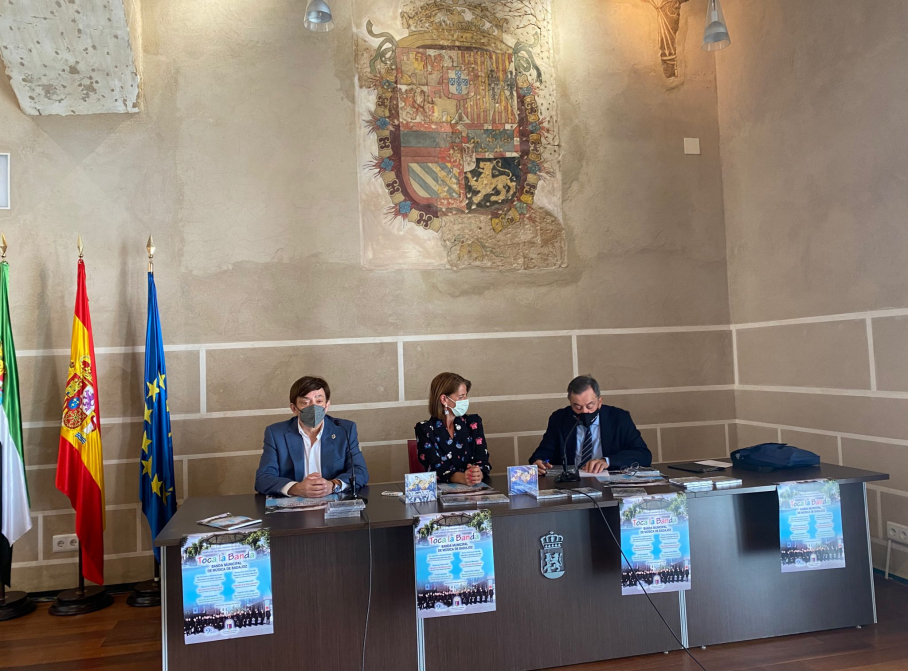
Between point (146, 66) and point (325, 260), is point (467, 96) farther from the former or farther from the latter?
point (146, 66)

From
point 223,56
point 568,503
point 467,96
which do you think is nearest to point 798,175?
point 467,96

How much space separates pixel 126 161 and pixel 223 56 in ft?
2.81

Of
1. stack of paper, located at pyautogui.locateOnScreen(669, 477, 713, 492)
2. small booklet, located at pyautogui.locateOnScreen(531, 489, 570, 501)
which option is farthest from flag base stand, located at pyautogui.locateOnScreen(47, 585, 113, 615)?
stack of paper, located at pyautogui.locateOnScreen(669, 477, 713, 492)

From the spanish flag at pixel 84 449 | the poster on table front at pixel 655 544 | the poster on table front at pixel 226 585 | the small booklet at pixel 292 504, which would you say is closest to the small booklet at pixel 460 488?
the small booklet at pixel 292 504

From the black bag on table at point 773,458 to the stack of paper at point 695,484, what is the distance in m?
0.42

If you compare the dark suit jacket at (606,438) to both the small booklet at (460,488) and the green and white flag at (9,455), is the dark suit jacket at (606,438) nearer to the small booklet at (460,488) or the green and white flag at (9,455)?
the small booklet at (460,488)

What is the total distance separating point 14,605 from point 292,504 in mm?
1961

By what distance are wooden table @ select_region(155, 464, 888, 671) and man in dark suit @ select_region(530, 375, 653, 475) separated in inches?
17.6

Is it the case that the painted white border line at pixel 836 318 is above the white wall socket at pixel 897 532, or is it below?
above

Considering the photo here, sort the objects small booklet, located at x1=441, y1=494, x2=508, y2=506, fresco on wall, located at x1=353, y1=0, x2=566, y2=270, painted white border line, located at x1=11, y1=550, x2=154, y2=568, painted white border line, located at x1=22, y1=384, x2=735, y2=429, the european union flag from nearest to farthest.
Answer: small booklet, located at x1=441, y1=494, x2=508, y2=506, the european union flag, painted white border line, located at x1=11, y1=550, x2=154, y2=568, painted white border line, located at x1=22, y1=384, x2=735, y2=429, fresco on wall, located at x1=353, y1=0, x2=566, y2=270

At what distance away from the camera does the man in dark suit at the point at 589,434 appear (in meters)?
3.45

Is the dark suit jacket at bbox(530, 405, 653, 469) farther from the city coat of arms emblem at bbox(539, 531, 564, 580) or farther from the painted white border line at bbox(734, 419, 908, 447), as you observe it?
the painted white border line at bbox(734, 419, 908, 447)

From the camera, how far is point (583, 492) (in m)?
2.82

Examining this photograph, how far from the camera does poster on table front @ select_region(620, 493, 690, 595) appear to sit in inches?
107
